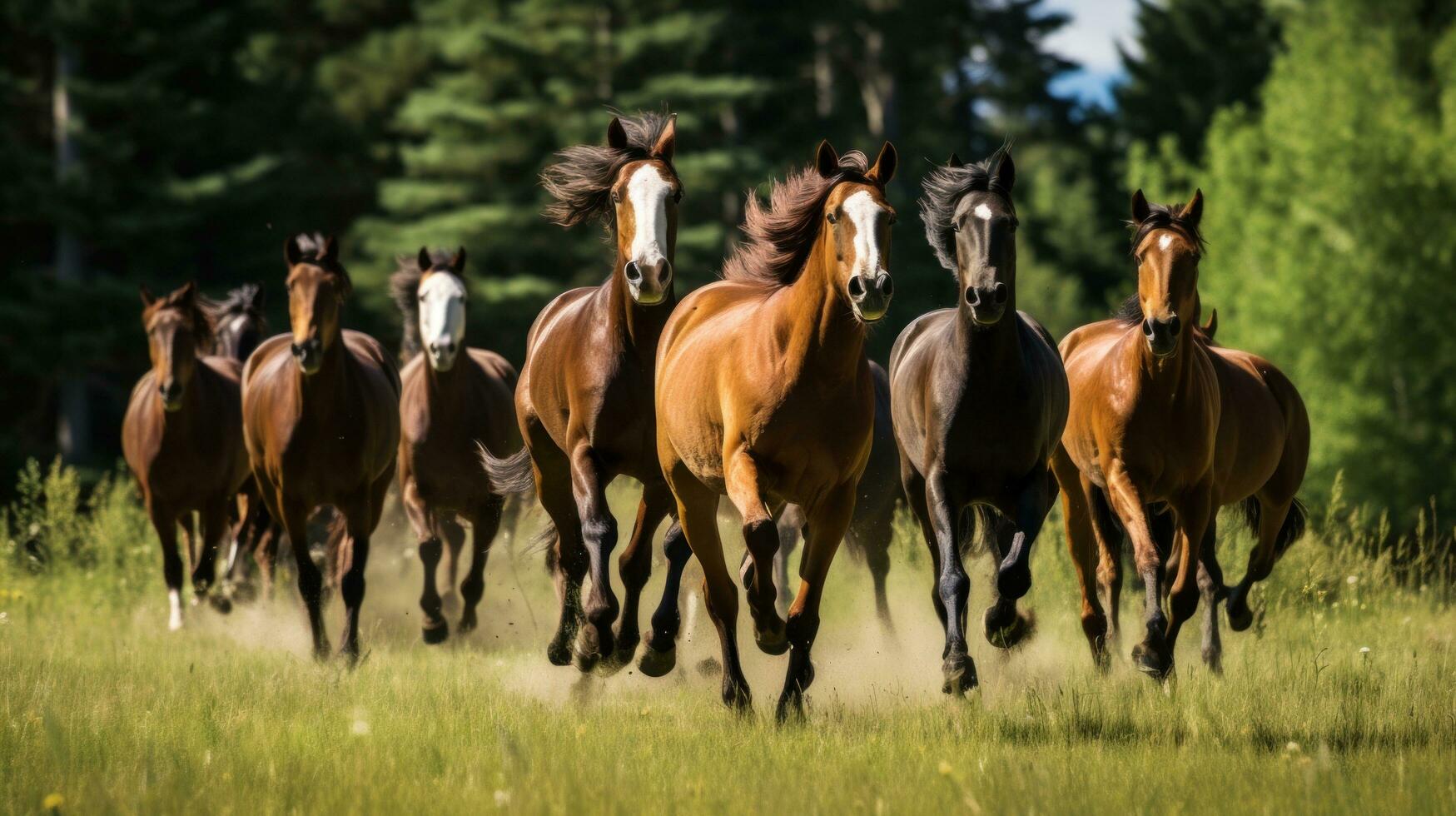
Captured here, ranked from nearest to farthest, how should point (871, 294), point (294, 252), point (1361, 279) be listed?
1. point (871, 294)
2. point (294, 252)
3. point (1361, 279)

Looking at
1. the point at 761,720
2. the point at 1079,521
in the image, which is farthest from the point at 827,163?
the point at 1079,521

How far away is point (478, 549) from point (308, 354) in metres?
2.41

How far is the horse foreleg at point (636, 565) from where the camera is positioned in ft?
26.4

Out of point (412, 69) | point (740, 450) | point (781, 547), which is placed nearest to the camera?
point (740, 450)

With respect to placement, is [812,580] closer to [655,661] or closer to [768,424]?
[768,424]

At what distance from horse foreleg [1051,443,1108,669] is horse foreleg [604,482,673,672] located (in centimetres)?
266

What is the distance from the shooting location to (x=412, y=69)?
112 ft

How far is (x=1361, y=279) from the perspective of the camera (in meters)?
25.8

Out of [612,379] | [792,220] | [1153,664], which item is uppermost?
[792,220]

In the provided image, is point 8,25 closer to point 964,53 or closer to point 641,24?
point 641,24

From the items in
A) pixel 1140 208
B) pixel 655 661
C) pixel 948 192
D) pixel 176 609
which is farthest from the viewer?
pixel 176 609

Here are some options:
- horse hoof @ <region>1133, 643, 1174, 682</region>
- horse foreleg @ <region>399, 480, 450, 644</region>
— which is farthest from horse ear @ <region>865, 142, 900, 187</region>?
horse foreleg @ <region>399, 480, 450, 644</region>

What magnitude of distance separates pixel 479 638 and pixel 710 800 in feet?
21.2

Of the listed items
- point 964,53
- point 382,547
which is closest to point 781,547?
point 382,547
